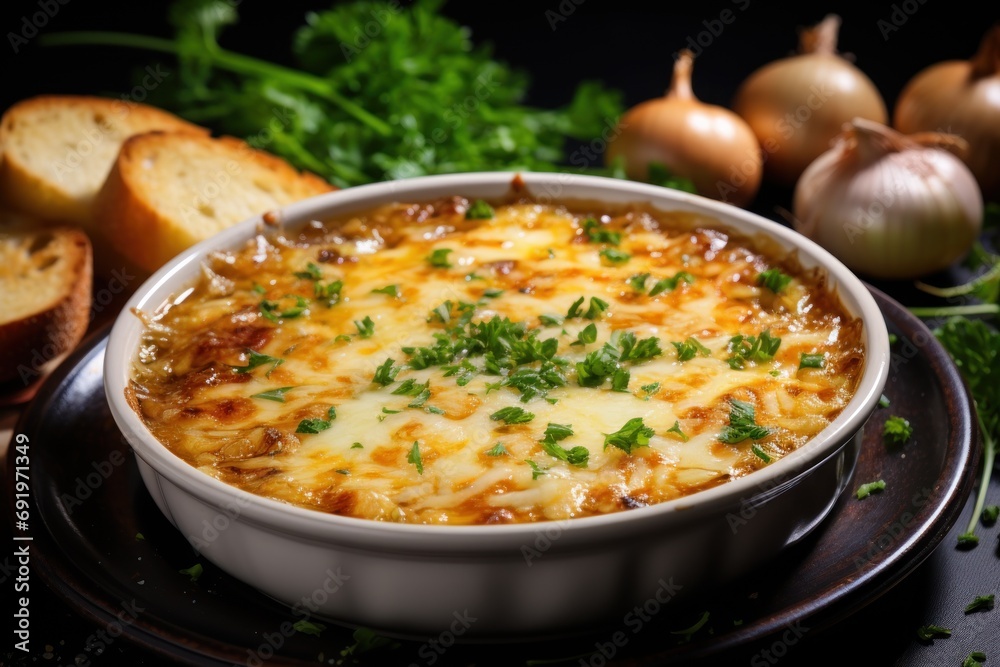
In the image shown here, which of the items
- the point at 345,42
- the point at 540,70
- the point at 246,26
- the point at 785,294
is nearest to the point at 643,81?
the point at 540,70

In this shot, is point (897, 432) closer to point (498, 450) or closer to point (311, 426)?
point (498, 450)

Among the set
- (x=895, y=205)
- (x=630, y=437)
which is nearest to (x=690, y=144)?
(x=895, y=205)

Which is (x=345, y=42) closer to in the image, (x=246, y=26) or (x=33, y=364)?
(x=246, y=26)

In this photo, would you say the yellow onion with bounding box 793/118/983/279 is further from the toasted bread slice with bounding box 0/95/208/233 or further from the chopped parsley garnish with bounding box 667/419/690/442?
the toasted bread slice with bounding box 0/95/208/233

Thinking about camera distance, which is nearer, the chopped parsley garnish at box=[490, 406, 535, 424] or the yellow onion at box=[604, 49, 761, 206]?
the chopped parsley garnish at box=[490, 406, 535, 424]

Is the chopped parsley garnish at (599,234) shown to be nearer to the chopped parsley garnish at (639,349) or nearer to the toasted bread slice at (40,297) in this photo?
the chopped parsley garnish at (639,349)

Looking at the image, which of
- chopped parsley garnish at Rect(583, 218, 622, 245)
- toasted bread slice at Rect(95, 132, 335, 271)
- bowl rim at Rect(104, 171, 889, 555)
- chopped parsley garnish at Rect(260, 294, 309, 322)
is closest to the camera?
bowl rim at Rect(104, 171, 889, 555)

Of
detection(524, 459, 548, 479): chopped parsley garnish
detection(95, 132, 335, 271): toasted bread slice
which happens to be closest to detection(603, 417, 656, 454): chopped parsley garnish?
detection(524, 459, 548, 479): chopped parsley garnish
